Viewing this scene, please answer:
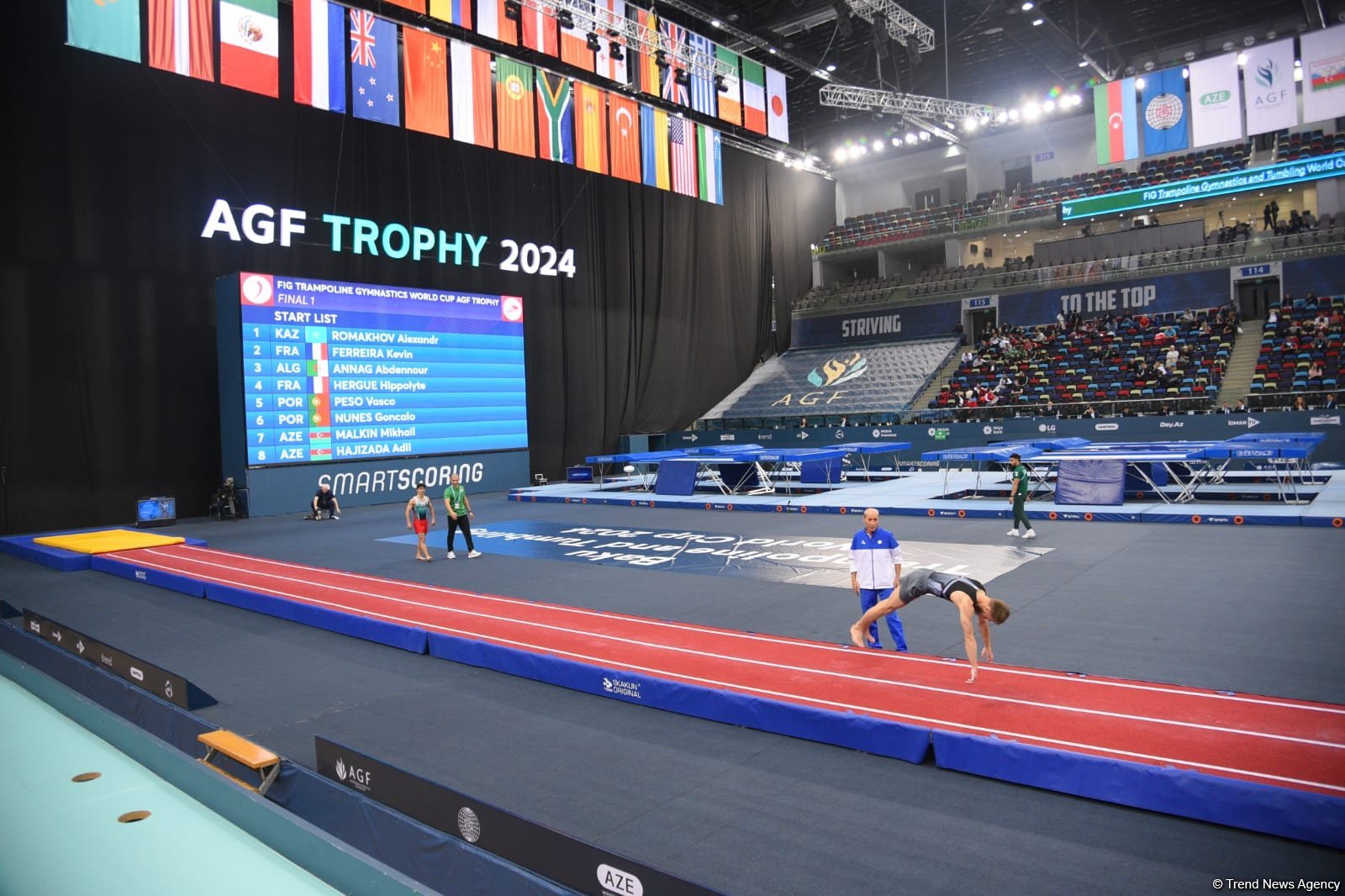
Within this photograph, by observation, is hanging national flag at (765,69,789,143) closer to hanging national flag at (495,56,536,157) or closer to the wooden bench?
hanging national flag at (495,56,536,157)

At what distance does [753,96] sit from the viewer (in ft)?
77.6

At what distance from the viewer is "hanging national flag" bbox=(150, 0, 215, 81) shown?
1656cm

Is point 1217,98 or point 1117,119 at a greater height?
point 1117,119

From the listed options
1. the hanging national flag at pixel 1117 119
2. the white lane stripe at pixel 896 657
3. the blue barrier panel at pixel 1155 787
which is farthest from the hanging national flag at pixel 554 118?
the blue barrier panel at pixel 1155 787

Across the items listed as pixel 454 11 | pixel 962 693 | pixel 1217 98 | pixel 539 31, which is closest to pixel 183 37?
pixel 454 11

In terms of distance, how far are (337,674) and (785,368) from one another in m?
28.2

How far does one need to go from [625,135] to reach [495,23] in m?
6.39

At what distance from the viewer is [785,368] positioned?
33.8 meters

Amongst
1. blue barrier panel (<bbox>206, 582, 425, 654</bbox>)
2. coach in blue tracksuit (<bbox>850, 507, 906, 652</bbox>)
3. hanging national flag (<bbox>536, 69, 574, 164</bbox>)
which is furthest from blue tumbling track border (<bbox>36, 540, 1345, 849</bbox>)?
hanging national flag (<bbox>536, 69, 574, 164</bbox>)

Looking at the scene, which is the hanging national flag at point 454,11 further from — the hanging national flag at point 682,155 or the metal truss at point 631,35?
the hanging national flag at point 682,155

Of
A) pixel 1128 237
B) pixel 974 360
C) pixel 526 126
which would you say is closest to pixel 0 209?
pixel 526 126

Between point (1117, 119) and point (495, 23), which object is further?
point (1117, 119)

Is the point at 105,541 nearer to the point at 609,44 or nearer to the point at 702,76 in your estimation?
the point at 609,44

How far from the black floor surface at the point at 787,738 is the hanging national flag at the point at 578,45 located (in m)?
13.0
